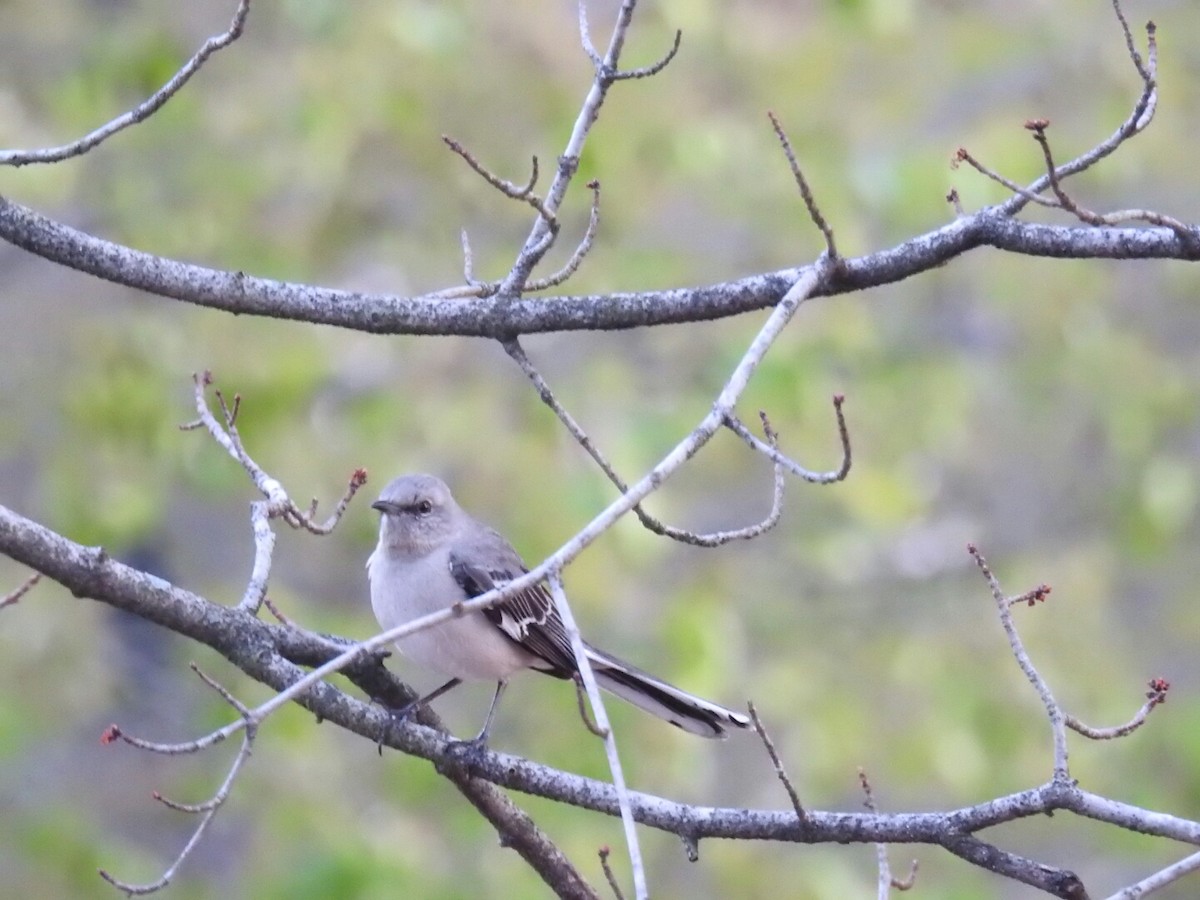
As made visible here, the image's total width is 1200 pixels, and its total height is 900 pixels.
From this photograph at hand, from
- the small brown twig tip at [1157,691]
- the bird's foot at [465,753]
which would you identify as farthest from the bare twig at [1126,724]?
the bird's foot at [465,753]

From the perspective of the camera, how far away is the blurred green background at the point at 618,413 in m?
6.45

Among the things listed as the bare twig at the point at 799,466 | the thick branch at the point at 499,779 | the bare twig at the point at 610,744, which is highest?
the bare twig at the point at 799,466

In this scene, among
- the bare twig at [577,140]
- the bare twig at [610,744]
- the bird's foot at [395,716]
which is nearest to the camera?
the bare twig at [610,744]

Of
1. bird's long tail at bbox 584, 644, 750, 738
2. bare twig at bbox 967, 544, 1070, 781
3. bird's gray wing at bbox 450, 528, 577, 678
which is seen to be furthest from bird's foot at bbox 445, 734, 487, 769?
bare twig at bbox 967, 544, 1070, 781

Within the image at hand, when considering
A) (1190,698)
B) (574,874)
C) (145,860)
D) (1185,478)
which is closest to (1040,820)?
(1190,698)

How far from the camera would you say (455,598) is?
4.84 m

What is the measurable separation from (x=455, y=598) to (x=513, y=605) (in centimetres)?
19

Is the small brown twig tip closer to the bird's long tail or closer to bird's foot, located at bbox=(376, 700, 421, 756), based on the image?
A: the bird's long tail

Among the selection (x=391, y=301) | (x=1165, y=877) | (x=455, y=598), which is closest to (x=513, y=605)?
(x=455, y=598)

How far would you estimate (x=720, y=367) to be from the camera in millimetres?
7070

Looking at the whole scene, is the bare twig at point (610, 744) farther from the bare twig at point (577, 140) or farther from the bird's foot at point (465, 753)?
the bird's foot at point (465, 753)

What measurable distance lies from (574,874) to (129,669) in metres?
4.28

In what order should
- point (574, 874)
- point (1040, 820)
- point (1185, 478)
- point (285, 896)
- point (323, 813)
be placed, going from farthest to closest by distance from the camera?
point (1040, 820) < point (1185, 478) < point (323, 813) < point (285, 896) < point (574, 874)

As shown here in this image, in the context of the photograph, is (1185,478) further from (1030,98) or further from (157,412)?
(157,412)
